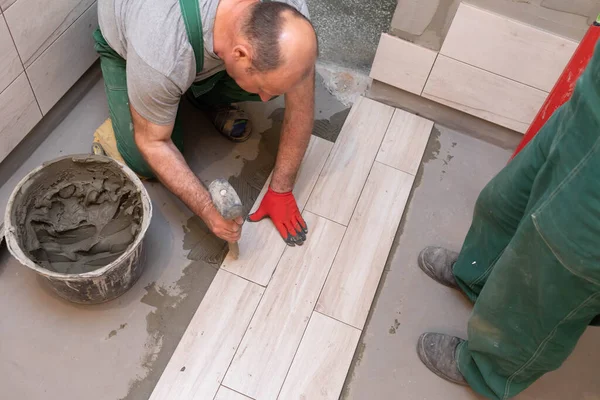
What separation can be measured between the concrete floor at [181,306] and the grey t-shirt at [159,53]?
549 millimetres

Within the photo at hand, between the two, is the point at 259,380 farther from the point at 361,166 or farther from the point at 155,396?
the point at 361,166

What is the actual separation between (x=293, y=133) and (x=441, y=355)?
0.92 metres

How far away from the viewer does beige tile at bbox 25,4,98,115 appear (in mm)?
1872

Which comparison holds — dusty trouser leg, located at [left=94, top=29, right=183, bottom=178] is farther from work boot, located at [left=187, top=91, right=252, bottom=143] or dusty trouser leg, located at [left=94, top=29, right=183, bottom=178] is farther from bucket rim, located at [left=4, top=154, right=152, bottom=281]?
work boot, located at [left=187, top=91, right=252, bottom=143]

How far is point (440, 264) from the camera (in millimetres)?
1875

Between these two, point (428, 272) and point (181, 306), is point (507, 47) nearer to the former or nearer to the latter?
point (428, 272)

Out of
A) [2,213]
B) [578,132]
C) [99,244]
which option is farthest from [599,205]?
[2,213]

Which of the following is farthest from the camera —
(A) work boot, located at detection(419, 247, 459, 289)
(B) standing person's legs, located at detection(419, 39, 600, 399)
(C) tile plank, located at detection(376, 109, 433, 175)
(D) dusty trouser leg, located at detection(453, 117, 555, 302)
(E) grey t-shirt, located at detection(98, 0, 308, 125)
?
(C) tile plank, located at detection(376, 109, 433, 175)

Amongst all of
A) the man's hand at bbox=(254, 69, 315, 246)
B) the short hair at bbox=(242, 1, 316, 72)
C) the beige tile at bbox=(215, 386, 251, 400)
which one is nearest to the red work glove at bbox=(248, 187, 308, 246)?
the man's hand at bbox=(254, 69, 315, 246)

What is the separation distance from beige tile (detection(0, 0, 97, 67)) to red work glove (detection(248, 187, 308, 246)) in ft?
3.16

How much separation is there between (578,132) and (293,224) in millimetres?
1080

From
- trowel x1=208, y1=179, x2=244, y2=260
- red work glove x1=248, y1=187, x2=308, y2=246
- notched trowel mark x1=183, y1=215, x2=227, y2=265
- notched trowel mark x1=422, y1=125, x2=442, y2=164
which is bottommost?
notched trowel mark x1=183, y1=215, x2=227, y2=265

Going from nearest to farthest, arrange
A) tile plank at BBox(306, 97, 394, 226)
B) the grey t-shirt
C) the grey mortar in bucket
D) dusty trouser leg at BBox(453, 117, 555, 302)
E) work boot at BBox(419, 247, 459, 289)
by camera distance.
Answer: dusty trouser leg at BBox(453, 117, 555, 302), the grey t-shirt, the grey mortar in bucket, work boot at BBox(419, 247, 459, 289), tile plank at BBox(306, 97, 394, 226)

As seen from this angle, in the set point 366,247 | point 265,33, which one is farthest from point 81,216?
point 366,247
